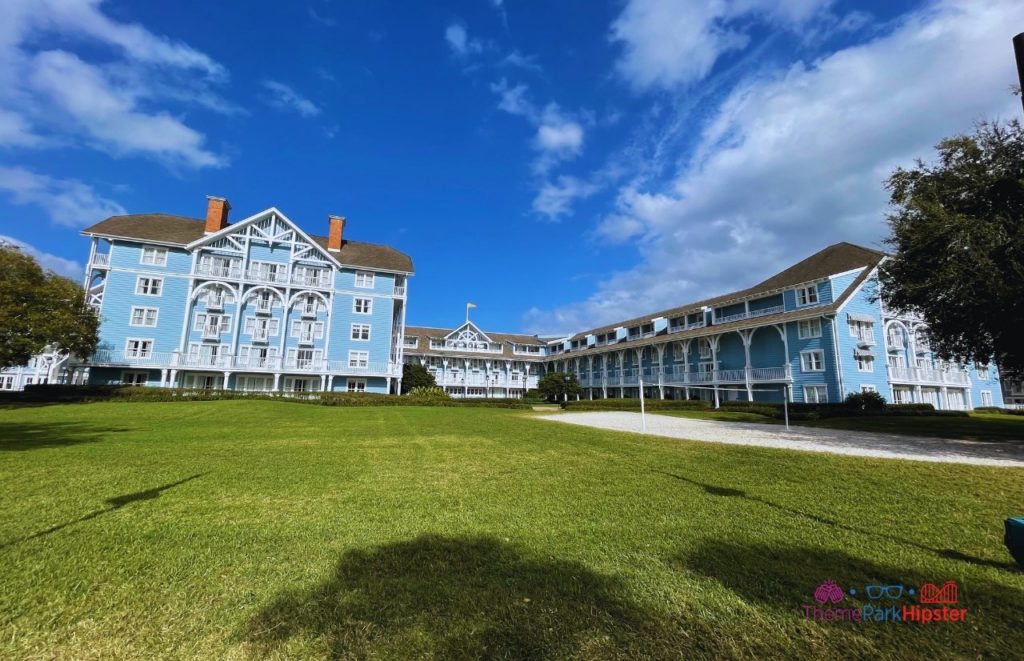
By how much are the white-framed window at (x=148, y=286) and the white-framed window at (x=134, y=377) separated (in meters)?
6.09

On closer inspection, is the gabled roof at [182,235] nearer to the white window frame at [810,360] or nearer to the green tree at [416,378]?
the green tree at [416,378]

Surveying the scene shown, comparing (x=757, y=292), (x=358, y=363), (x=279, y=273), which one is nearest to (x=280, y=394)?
(x=358, y=363)

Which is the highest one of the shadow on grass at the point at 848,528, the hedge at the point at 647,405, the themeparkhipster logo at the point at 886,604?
the hedge at the point at 647,405

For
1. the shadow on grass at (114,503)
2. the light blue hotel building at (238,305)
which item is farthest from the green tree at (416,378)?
the shadow on grass at (114,503)

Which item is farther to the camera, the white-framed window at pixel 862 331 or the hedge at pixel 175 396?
the white-framed window at pixel 862 331

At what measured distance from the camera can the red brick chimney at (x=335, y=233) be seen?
40562 millimetres

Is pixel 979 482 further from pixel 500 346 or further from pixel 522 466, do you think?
pixel 500 346

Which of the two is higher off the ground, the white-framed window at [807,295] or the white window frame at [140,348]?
the white-framed window at [807,295]

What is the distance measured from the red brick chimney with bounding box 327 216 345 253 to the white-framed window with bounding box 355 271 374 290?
345 cm

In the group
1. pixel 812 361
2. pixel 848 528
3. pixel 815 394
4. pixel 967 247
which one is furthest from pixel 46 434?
pixel 812 361

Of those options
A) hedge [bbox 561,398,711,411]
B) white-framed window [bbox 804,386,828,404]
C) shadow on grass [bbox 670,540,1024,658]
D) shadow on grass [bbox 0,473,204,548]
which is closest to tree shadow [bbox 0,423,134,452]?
shadow on grass [bbox 0,473,204,548]

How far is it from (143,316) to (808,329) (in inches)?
1945

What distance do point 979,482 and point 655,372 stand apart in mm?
37065

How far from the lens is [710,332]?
3575 centimetres
